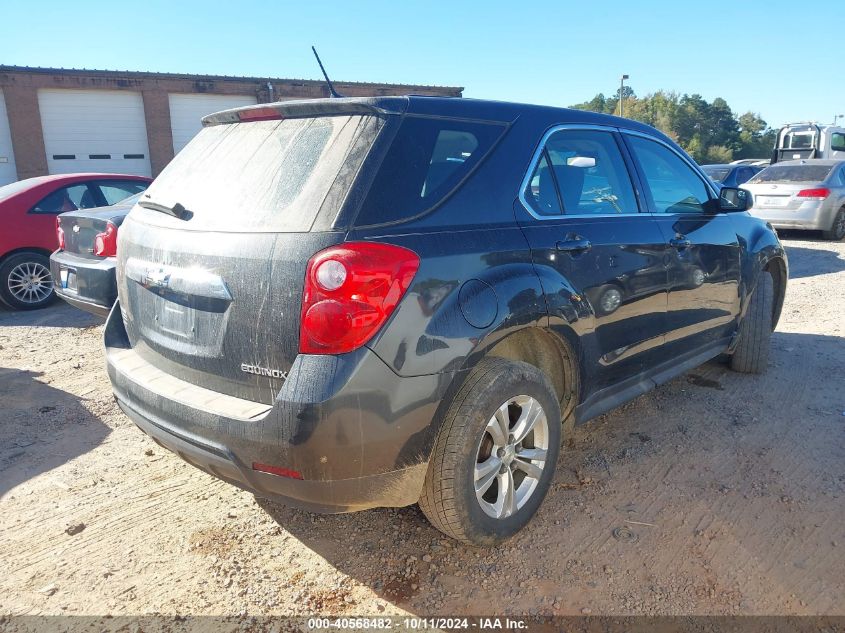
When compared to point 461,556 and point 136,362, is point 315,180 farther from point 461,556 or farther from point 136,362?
point 461,556

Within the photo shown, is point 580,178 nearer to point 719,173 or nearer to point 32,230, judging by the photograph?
point 32,230

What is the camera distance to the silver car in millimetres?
11789

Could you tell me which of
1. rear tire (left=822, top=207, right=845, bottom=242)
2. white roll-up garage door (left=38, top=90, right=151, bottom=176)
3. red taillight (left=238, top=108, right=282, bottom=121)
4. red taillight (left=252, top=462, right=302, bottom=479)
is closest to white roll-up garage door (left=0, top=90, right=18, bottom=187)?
white roll-up garage door (left=38, top=90, right=151, bottom=176)

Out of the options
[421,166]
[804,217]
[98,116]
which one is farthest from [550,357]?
[98,116]

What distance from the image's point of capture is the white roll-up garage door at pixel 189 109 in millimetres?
23547

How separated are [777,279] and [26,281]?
771cm

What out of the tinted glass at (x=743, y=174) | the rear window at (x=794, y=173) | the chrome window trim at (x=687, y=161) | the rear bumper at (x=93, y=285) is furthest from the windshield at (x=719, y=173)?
the rear bumper at (x=93, y=285)

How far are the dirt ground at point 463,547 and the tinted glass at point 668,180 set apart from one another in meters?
1.36

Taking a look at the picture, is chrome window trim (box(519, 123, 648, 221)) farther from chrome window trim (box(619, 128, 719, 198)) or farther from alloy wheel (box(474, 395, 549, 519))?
alloy wheel (box(474, 395, 549, 519))

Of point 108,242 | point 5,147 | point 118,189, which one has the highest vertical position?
point 5,147

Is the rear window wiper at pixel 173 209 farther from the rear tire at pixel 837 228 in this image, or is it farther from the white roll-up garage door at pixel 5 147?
the white roll-up garage door at pixel 5 147

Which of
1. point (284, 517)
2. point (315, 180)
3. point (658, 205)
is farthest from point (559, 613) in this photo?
point (658, 205)

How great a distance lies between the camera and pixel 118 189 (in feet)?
25.2

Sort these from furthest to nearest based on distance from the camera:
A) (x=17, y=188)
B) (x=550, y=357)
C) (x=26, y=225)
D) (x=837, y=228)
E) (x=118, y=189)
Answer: (x=837, y=228) < (x=118, y=189) < (x=17, y=188) < (x=26, y=225) < (x=550, y=357)
